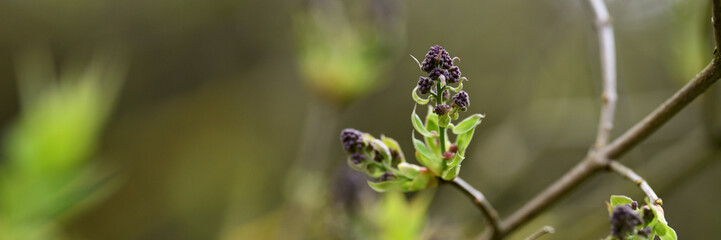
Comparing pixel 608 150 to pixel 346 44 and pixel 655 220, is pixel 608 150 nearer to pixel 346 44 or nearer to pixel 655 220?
pixel 655 220

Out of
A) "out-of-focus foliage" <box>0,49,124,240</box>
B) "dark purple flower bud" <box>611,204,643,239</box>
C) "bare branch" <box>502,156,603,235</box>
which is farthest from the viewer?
"out-of-focus foliage" <box>0,49,124,240</box>

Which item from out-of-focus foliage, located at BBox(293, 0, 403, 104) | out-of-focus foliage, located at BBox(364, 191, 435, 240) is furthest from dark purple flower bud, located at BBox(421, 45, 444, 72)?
out-of-focus foliage, located at BBox(293, 0, 403, 104)

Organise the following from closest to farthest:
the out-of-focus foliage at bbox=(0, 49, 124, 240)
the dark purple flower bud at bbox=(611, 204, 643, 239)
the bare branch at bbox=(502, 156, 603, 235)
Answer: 1. the dark purple flower bud at bbox=(611, 204, 643, 239)
2. the bare branch at bbox=(502, 156, 603, 235)
3. the out-of-focus foliage at bbox=(0, 49, 124, 240)

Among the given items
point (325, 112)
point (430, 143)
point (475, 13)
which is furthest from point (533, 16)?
point (430, 143)

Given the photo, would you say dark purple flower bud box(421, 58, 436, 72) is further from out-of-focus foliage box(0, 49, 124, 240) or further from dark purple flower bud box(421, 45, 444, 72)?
out-of-focus foliage box(0, 49, 124, 240)

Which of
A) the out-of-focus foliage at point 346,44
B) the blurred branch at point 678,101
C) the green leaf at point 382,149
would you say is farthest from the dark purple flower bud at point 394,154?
the out-of-focus foliage at point 346,44

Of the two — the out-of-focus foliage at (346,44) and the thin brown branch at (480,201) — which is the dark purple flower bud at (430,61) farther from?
the out-of-focus foliage at (346,44)
